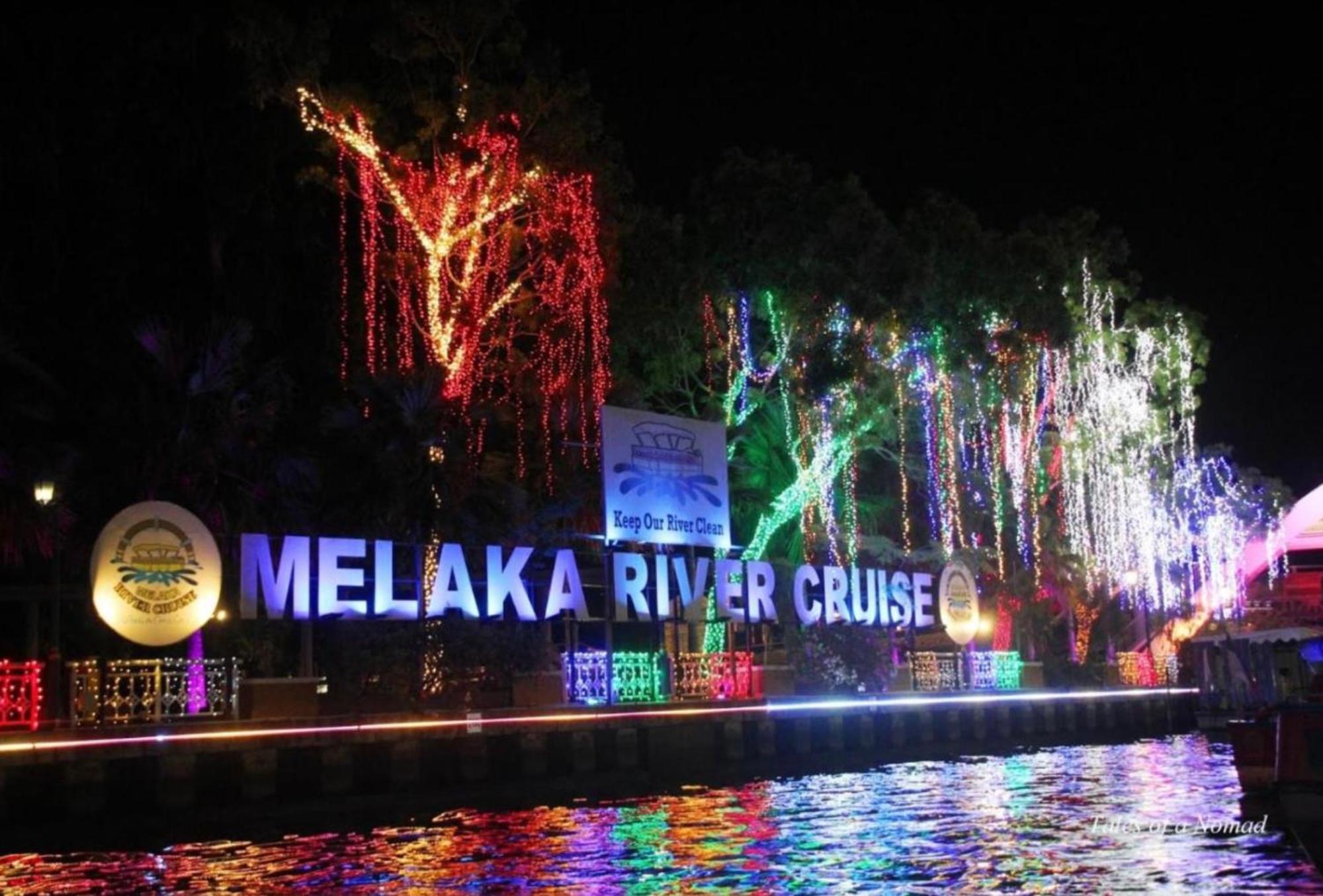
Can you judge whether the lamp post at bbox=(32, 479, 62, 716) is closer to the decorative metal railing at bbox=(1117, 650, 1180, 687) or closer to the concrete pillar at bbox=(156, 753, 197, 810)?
the concrete pillar at bbox=(156, 753, 197, 810)

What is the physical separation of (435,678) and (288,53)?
13.6 metres

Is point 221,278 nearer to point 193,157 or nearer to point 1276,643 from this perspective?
point 193,157

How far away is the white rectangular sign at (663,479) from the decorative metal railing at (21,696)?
11.8 metres

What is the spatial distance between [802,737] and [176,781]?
14817 millimetres

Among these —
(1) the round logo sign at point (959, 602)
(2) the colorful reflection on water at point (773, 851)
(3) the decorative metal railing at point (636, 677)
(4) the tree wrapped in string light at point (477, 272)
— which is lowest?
(2) the colorful reflection on water at point (773, 851)

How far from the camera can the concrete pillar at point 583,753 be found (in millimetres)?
29203

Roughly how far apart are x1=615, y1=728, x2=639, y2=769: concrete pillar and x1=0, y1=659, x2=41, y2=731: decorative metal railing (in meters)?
10.5

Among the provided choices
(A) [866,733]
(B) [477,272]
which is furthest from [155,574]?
(A) [866,733]

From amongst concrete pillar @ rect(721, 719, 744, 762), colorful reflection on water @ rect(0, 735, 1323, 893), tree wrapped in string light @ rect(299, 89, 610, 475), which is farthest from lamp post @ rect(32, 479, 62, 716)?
concrete pillar @ rect(721, 719, 744, 762)

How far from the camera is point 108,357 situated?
30.4 meters

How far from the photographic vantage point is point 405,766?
26.8 meters

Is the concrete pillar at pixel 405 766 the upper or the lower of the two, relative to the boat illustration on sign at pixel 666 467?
lower

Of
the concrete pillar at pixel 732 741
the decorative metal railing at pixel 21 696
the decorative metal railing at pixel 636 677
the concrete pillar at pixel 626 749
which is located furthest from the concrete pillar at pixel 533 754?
the decorative metal railing at pixel 21 696

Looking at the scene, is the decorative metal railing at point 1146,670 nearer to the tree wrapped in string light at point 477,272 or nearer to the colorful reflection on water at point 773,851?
the tree wrapped in string light at point 477,272
